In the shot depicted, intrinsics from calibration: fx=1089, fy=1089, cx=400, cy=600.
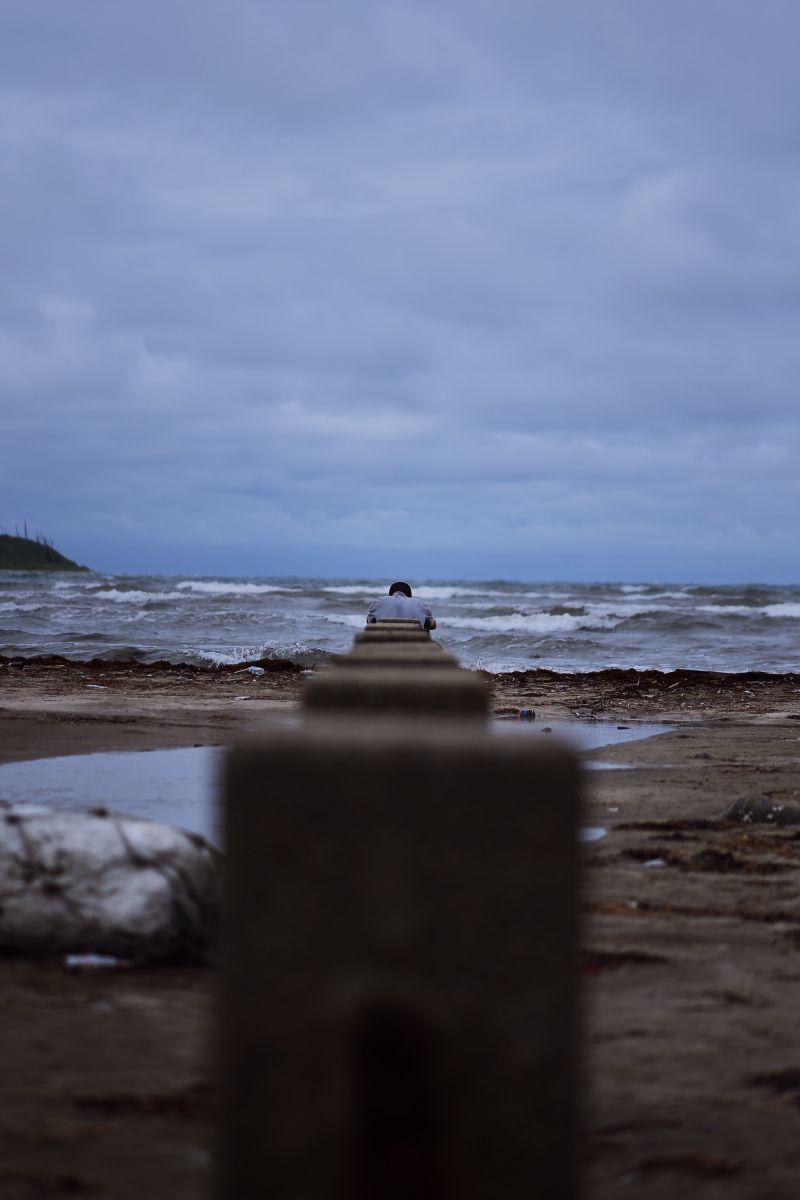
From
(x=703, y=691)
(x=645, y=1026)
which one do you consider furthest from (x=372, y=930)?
(x=703, y=691)

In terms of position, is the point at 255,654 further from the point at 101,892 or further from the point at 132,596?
the point at 132,596

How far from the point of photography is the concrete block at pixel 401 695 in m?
1.89

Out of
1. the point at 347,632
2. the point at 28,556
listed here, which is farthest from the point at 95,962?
the point at 28,556

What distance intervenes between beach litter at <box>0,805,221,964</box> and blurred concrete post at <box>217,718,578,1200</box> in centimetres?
174

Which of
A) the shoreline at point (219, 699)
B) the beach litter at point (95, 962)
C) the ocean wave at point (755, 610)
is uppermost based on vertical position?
the ocean wave at point (755, 610)

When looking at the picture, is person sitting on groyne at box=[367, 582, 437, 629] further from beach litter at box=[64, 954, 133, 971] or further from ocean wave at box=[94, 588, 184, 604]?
Answer: ocean wave at box=[94, 588, 184, 604]

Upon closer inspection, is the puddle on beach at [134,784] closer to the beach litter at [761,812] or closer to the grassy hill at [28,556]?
the beach litter at [761,812]

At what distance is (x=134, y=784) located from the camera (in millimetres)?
5598

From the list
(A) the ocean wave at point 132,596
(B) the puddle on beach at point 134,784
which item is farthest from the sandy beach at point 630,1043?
(A) the ocean wave at point 132,596

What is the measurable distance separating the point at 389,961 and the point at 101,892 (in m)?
1.89

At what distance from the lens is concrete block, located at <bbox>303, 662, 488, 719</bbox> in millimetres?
1894

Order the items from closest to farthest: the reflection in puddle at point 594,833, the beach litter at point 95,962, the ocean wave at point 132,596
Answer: the beach litter at point 95,962 < the reflection in puddle at point 594,833 < the ocean wave at point 132,596

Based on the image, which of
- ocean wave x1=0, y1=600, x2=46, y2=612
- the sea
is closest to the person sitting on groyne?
the sea

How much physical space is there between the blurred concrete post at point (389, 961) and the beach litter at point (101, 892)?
1.74m
